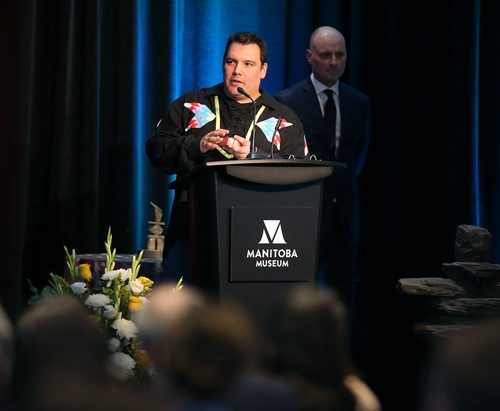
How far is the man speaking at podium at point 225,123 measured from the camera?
11.4ft

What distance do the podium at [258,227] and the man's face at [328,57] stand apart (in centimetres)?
207

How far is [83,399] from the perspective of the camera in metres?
0.72

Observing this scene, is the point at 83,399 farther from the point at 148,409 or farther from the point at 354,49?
the point at 354,49

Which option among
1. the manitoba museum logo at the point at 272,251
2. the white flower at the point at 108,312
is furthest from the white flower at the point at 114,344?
the manitoba museum logo at the point at 272,251

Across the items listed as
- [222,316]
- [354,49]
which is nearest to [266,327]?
[222,316]

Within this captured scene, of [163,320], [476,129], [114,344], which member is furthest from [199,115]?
[163,320]

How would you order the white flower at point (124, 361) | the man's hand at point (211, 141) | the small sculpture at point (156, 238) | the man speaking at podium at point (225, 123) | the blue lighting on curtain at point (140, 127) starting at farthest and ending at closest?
the blue lighting on curtain at point (140, 127), the small sculpture at point (156, 238), the man speaking at podium at point (225, 123), the man's hand at point (211, 141), the white flower at point (124, 361)

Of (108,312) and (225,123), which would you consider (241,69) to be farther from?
(108,312)

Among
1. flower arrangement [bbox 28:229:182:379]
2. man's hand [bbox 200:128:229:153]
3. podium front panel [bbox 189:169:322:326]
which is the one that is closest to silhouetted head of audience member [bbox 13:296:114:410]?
flower arrangement [bbox 28:229:182:379]

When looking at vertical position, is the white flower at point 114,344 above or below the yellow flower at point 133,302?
below

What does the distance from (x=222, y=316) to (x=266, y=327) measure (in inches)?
2.5

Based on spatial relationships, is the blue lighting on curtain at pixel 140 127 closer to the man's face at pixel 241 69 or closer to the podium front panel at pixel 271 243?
the man's face at pixel 241 69

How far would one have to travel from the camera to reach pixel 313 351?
31.3 inches

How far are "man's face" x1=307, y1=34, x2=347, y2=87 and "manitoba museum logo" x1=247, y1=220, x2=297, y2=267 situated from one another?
2.22m
